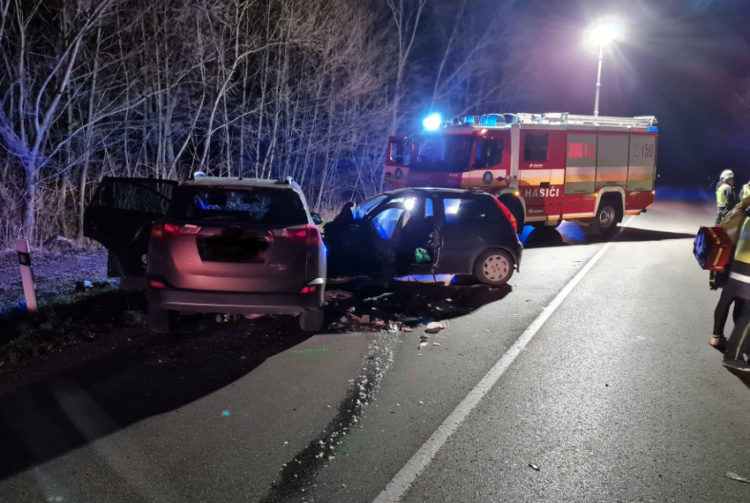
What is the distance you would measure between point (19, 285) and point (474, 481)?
733 cm

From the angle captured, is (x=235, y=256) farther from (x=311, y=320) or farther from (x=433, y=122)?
(x=433, y=122)

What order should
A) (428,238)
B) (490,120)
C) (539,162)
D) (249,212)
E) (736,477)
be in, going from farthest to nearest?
(539,162) < (490,120) < (428,238) < (249,212) < (736,477)

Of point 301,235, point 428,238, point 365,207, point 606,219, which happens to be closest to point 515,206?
point 606,219

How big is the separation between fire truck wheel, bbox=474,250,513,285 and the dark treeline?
24.1 feet

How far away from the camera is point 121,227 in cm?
655

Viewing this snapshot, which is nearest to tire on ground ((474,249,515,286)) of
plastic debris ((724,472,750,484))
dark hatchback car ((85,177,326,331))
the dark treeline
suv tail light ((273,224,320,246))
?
dark hatchback car ((85,177,326,331))

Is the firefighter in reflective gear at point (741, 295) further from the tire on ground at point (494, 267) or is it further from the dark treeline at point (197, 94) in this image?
the dark treeline at point (197, 94)

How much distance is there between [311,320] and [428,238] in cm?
302

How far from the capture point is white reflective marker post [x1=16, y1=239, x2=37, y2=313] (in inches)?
250

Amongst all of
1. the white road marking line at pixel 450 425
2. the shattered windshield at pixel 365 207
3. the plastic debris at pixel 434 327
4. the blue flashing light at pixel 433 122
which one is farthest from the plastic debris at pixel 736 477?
the blue flashing light at pixel 433 122

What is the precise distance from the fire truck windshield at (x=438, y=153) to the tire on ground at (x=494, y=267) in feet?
14.9

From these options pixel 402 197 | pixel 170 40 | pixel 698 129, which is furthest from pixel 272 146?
pixel 698 129

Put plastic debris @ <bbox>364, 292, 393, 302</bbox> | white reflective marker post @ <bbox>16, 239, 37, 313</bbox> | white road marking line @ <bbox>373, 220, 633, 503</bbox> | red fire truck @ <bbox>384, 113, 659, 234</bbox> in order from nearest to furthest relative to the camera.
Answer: white road marking line @ <bbox>373, 220, 633, 503</bbox> < white reflective marker post @ <bbox>16, 239, 37, 313</bbox> < plastic debris @ <bbox>364, 292, 393, 302</bbox> < red fire truck @ <bbox>384, 113, 659, 234</bbox>

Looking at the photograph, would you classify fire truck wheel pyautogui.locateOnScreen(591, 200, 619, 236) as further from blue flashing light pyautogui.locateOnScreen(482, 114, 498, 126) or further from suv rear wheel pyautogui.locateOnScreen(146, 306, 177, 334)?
suv rear wheel pyautogui.locateOnScreen(146, 306, 177, 334)
